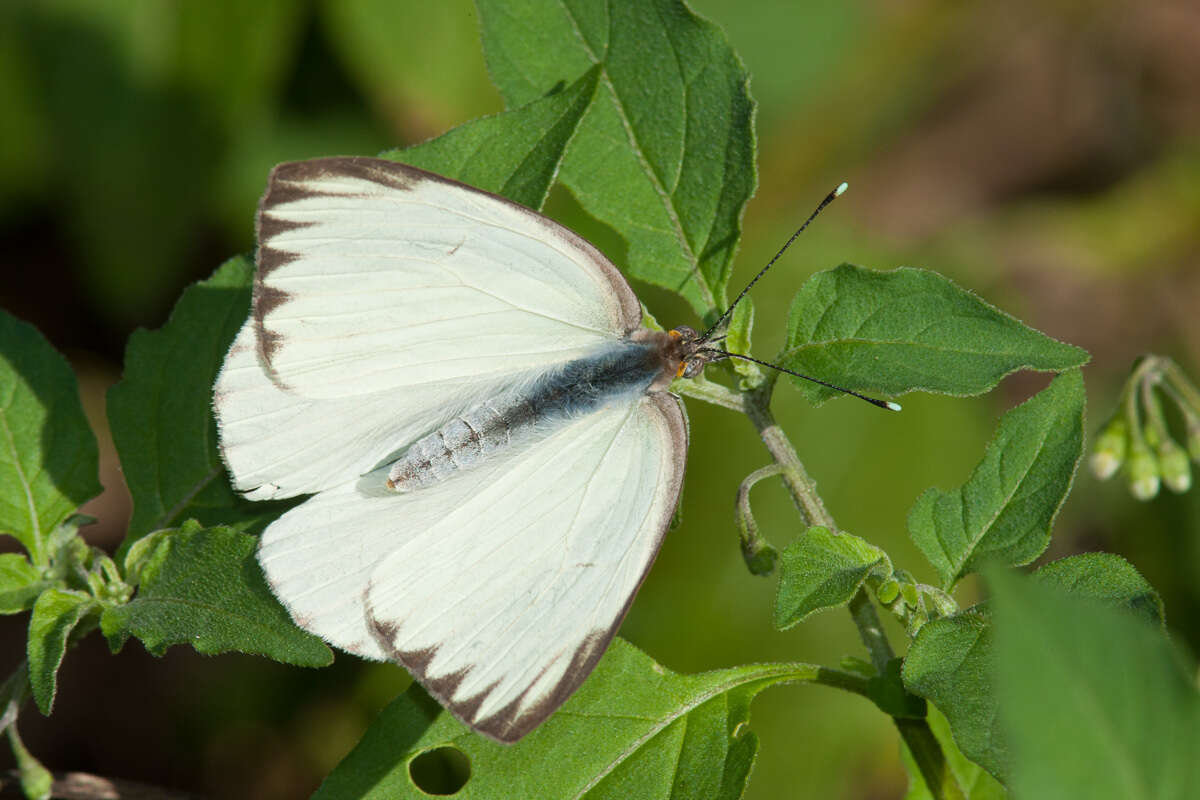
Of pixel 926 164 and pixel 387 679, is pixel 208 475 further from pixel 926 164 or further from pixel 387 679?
pixel 926 164

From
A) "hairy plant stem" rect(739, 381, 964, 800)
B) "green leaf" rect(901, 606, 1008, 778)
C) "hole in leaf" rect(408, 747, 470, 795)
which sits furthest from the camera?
"hole in leaf" rect(408, 747, 470, 795)

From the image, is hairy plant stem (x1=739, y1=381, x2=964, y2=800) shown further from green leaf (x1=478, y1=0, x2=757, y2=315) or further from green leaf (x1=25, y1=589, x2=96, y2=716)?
green leaf (x1=25, y1=589, x2=96, y2=716)

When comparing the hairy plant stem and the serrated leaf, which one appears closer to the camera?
the serrated leaf

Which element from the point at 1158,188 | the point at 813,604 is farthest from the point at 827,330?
the point at 1158,188

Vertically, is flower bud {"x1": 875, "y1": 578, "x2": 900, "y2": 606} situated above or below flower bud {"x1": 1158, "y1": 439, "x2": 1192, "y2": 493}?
above

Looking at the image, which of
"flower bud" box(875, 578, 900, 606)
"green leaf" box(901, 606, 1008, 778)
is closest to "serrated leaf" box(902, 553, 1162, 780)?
"green leaf" box(901, 606, 1008, 778)

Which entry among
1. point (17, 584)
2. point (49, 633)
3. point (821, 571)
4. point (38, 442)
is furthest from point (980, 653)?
point (38, 442)

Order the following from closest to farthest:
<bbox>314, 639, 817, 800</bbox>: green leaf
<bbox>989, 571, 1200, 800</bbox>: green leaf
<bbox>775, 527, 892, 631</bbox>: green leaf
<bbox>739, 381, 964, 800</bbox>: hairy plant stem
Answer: <bbox>989, 571, 1200, 800</bbox>: green leaf
<bbox>775, 527, 892, 631</bbox>: green leaf
<bbox>314, 639, 817, 800</bbox>: green leaf
<bbox>739, 381, 964, 800</bbox>: hairy plant stem

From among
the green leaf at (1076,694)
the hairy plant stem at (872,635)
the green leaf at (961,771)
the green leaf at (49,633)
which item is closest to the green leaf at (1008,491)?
the hairy plant stem at (872,635)

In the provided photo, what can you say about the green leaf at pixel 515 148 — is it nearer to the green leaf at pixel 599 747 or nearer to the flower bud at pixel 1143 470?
the green leaf at pixel 599 747
